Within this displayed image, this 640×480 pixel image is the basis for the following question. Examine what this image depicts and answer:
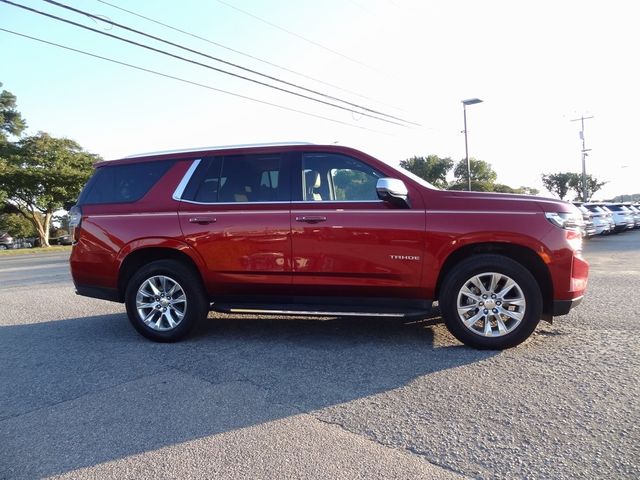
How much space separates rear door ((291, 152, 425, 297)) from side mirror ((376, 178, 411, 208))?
0.18 feet

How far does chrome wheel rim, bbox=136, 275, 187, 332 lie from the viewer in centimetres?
491

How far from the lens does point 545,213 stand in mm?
4238

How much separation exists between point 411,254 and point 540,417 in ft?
5.96

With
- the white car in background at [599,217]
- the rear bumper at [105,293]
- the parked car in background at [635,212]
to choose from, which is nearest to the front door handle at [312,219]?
the rear bumper at [105,293]

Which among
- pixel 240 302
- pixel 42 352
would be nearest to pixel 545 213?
pixel 240 302

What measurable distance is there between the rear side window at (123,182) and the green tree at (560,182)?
277 feet

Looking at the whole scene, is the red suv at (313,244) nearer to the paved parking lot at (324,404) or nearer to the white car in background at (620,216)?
the paved parking lot at (324,404)

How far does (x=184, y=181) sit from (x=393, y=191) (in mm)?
2276

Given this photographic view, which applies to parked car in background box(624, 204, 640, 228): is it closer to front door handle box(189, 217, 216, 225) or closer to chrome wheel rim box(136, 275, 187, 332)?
front door handle box(189, 217, 216, 225)

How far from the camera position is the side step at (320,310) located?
4375 mm

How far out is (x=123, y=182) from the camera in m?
5.23

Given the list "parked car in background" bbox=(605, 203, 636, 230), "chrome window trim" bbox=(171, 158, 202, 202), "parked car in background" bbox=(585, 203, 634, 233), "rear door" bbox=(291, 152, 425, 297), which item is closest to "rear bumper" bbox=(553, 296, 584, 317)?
"rear door" bbox=(291, 152, 425, 297)

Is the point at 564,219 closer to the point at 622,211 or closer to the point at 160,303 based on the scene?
the point at 160,303

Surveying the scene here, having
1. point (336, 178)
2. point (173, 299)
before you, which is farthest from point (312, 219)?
point (173, 299)
